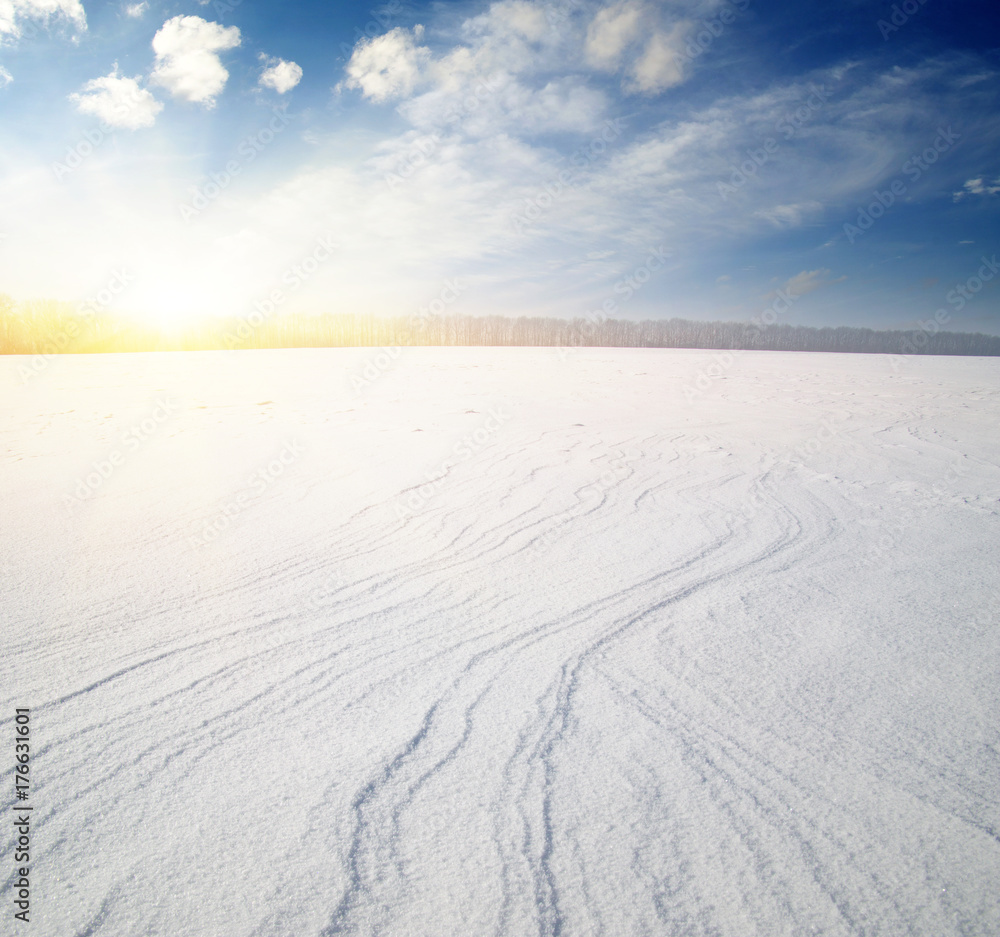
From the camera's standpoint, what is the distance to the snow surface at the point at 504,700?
4.27 ft

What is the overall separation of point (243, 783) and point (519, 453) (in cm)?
404

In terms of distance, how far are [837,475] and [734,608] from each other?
3.01 meters

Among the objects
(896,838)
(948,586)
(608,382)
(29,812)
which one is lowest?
(29,812)

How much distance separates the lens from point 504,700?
1.93 metres

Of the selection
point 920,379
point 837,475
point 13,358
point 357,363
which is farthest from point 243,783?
point 13,358

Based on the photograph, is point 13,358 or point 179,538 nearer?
point 179,538

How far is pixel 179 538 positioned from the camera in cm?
335

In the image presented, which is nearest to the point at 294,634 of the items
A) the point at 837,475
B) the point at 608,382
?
the point at 837,475

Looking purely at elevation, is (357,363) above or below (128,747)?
above

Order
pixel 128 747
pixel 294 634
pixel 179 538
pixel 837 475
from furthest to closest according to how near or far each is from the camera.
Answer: pixel 837 475
pixel 179 538
pixel 294 634
pixel 128 747

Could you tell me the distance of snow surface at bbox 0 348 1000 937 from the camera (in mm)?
1301

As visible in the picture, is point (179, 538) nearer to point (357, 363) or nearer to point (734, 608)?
point (734, 608)

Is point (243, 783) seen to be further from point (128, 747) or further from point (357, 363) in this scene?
point (357, 363)

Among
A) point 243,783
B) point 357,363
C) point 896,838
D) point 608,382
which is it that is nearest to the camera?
point 896,838
